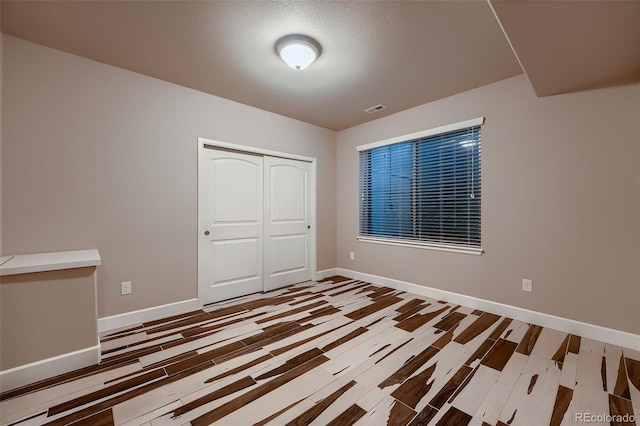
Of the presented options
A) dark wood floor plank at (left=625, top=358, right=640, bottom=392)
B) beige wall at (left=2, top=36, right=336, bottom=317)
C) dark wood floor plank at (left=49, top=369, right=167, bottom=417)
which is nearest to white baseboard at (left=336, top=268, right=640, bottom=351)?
dark wood floor plank at (left=625, top=358, right=640, bottom=392)

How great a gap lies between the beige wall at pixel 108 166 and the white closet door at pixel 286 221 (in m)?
0.84

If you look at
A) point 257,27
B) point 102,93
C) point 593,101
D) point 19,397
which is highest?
point 257,27

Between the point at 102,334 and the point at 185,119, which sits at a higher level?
Answer: the point at 185,119

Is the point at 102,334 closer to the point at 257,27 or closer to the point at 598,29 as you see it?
the point at 257,27

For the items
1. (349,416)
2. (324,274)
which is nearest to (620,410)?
(349,416)

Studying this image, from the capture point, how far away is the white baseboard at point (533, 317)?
234 centimetres

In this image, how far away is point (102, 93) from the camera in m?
2.66

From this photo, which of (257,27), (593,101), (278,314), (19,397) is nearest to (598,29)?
(593,101)

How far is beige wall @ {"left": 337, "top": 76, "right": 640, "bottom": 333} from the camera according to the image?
7.69ft

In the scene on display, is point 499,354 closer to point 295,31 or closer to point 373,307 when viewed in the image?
point 373,307

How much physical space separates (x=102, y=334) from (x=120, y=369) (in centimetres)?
83

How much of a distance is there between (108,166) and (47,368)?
1.79 m

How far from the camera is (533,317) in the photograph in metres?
→ 2.79

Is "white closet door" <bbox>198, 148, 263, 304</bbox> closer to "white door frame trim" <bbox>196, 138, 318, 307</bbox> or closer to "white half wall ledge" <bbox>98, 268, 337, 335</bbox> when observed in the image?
Result: "white door frame trim" <bbox>196, 138, 318, 307</bbox>
